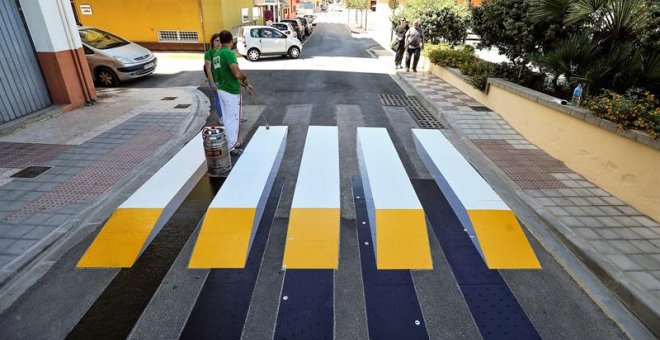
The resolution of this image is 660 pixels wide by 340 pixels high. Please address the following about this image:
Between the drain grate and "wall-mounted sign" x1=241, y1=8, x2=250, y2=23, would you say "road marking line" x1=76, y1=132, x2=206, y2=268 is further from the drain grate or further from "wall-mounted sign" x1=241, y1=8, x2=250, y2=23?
"wall-mounted sign" x1=241, y1=8, x2=250, y2=23

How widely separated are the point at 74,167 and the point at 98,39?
938 cm

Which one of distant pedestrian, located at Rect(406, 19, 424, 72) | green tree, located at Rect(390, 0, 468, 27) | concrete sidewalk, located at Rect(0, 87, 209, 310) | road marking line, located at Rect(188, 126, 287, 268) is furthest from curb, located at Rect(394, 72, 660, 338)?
green tree, located at Rect(390, 0, 468, 27)

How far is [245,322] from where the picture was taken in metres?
3.20

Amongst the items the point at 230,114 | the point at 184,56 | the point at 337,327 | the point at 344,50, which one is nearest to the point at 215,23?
the point at 184,56

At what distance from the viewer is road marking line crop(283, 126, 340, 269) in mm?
4020

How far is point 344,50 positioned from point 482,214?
68.0 feet

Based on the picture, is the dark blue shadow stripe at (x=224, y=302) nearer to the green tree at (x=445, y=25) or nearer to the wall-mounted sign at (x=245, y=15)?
the green tree at (x=445, y=25)

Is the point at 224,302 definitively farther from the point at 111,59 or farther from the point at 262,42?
the point at 262,42

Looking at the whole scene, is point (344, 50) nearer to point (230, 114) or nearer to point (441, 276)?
point (230, 114)

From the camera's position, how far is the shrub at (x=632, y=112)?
4879 mm

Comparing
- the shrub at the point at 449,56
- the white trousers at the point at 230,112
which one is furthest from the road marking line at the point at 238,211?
the shrub at the point at 449,56

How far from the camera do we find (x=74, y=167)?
6.02m

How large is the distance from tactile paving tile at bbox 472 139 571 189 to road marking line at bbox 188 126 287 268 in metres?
4.23

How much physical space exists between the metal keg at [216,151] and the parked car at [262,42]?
13821 millimetres
